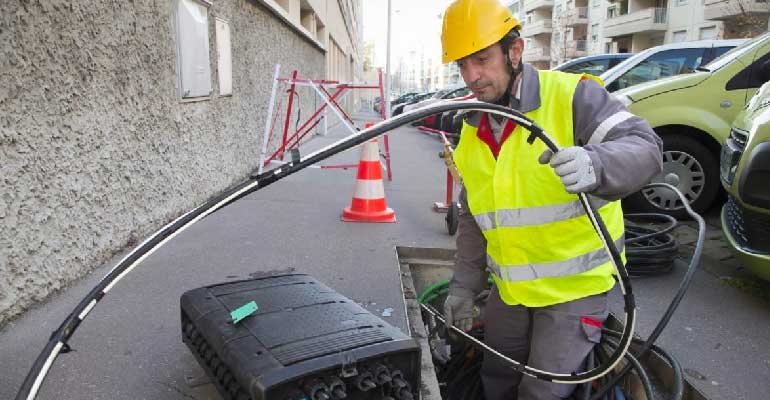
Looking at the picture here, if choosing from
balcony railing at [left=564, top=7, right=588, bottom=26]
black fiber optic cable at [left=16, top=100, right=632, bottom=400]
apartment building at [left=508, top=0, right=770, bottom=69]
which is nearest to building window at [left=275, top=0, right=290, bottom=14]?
apartment building at [left=508, top=0, right=770, bottom=69]

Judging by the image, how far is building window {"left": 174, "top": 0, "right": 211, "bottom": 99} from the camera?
4.76 m

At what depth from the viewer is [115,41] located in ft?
12.0

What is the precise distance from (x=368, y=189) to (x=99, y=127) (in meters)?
2.52

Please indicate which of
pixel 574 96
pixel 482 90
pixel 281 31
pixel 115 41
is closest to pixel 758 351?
pixel 574 96

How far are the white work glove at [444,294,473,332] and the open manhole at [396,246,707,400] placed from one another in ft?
0.80

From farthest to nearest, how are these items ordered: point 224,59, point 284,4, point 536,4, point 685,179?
point 536,4
point 284,4
point 224,59
point 685,179

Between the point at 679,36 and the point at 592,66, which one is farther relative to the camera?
the point at 679,36

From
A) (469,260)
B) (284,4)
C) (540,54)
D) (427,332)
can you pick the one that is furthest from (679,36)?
(469,260)

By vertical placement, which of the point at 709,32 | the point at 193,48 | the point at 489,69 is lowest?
the point at 489,69

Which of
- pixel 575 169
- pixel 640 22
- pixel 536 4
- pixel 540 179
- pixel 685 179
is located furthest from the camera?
pixel 536 4

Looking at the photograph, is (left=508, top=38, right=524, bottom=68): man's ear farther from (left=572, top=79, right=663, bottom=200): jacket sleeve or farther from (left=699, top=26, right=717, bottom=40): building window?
(left=699, top=26, right=717, bottom=40): building window

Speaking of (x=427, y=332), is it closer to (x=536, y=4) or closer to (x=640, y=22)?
(x=640, y=22)

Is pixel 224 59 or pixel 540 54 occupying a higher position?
pixel 540 54

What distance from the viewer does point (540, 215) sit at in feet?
6.84
